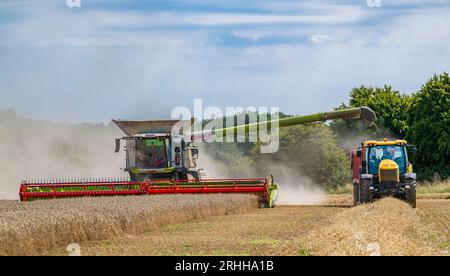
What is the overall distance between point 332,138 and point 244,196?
36615mm

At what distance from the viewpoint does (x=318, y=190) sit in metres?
60.7

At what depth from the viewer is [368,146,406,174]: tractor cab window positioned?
92.8 ft

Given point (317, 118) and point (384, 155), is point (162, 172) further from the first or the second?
point (384, 155)

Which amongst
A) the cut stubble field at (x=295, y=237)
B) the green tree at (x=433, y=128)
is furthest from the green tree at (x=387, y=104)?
the cut stubble field at (x=295, y=237)

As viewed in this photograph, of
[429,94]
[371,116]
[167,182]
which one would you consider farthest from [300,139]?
[167,182]

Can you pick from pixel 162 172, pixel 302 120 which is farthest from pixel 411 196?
pixel 302 120

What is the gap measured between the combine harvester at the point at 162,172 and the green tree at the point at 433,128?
55.6ft

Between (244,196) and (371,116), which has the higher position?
(371,116)

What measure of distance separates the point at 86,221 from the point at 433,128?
38599 mm

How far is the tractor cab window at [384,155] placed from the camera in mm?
28297

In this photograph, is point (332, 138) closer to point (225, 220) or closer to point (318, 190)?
point (318, 190)

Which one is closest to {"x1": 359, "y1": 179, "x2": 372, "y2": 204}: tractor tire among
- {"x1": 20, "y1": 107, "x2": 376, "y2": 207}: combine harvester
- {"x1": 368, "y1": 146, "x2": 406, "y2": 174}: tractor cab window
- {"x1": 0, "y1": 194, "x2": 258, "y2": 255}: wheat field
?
{"x1": 368, "y1": 146, "x2": 406, "y2": 174}: tractor cab window

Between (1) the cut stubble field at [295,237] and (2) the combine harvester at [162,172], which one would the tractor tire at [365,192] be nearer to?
(1) the cut stubble field at [295,237]

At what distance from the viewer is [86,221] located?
695 inches
